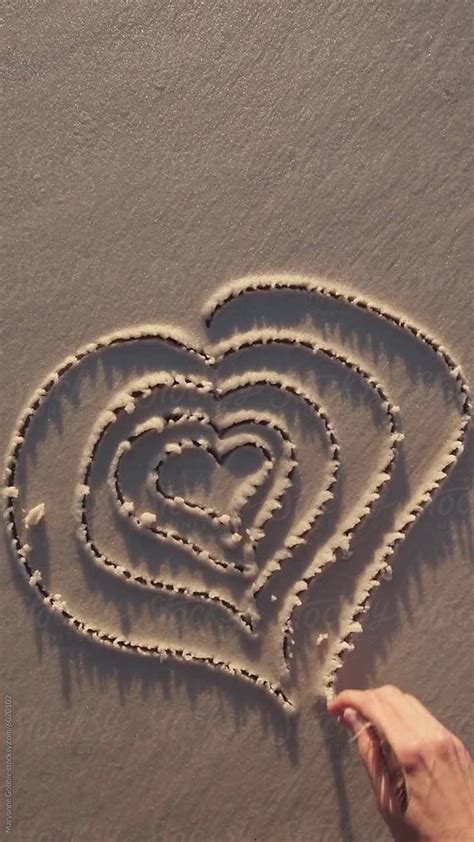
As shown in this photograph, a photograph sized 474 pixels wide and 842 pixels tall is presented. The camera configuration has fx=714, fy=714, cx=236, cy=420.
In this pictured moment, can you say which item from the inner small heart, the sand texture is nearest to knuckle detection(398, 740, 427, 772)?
the sand texture

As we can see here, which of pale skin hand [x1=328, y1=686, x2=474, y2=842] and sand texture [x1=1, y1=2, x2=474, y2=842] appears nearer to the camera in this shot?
pale skin hand [x1=328, y1=686, x2=474, y2=842]

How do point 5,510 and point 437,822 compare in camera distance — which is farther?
point 5,510

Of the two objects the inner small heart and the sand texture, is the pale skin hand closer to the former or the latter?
the sand texture

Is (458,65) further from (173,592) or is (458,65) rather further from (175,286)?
(173,592)

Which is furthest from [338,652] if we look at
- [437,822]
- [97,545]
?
[97,545]

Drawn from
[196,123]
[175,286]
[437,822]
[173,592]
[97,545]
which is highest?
[196,123]

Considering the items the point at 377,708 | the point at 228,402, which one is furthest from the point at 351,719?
the point at 228,402

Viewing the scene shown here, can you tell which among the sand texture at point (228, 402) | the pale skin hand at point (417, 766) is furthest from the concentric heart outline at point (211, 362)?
the pale skin hand at point (417, 766)

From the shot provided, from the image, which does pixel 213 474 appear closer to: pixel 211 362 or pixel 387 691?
pixel 211 362
